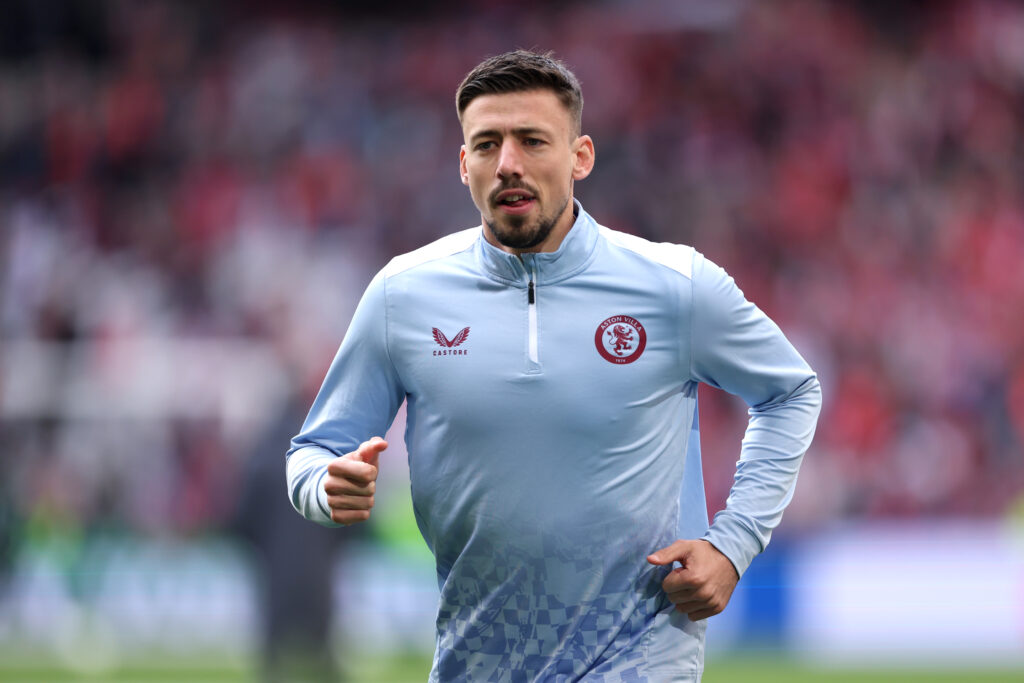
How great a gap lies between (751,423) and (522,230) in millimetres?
807

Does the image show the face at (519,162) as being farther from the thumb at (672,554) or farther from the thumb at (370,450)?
the thumb at (672,554)

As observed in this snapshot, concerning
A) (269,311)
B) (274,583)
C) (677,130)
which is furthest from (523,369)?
(677,130)

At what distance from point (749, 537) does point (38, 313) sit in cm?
1282

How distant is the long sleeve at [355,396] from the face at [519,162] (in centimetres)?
38

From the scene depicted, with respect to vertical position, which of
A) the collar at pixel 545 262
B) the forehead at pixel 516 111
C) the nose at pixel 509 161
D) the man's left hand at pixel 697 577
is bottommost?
the man's left hand at pixel 697 577

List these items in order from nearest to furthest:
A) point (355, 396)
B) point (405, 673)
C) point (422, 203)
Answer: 1. point (355, 396)
2. point (405, 673)
3. point (422, 203)

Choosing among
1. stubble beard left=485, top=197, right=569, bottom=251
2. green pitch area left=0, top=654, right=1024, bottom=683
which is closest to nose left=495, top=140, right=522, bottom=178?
stubble beard left=485, top=197, right=569, bottom=251

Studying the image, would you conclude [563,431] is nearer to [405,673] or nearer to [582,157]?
[582,157]

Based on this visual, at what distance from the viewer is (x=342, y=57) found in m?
18.9

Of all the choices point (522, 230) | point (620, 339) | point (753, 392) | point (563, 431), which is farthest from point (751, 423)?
point (522, 230)

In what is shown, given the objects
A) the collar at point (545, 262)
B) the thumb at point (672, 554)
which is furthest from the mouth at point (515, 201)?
the thumb at point (672, 554)

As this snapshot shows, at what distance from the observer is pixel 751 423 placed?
387 centimetres

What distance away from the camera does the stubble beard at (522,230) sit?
142 inches

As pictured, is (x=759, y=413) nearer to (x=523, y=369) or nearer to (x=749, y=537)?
(x=749, y=537)
